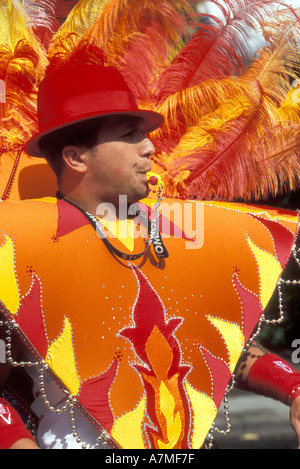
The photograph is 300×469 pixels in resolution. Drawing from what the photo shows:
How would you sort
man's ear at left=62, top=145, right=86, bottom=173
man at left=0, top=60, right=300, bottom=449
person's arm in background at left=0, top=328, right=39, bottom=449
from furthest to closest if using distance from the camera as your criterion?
man's ear at left=62, top=145, right=86, bottom=173
man at left=0, top=60, right=300, bottom=449
person's arm in background at left=0, top=328, right=39, bottom=449

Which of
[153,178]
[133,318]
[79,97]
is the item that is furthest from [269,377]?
[79,97]

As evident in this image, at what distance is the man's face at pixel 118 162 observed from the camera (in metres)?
1.49

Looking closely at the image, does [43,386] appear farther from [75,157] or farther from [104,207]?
[75,157]

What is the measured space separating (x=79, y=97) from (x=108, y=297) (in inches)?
19.0

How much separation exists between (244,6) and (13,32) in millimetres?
654

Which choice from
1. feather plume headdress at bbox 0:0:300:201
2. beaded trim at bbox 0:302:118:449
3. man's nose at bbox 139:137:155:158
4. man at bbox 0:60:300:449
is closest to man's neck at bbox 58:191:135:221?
man at bbox 0:60:300:449

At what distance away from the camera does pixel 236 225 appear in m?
1.72

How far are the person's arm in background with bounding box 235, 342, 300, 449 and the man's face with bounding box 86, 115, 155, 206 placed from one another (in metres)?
0.59

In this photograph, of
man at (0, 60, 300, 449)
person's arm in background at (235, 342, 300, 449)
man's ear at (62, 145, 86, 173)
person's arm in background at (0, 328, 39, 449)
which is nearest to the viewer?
person's arm in background at (0, 328, 39, 449)

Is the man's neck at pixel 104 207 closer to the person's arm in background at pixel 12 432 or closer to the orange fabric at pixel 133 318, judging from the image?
the orange fabric at pixel 133 318

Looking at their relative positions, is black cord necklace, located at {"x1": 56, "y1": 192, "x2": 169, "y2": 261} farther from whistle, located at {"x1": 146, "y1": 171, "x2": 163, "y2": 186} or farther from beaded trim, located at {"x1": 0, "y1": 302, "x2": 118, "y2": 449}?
beaded trim, located at {"x1": 0, "y1": 302, "x2": 118, "y2": 449}

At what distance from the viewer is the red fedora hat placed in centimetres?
145

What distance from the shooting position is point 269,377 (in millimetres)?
1691

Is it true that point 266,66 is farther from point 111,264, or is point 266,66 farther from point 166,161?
point 111,264
